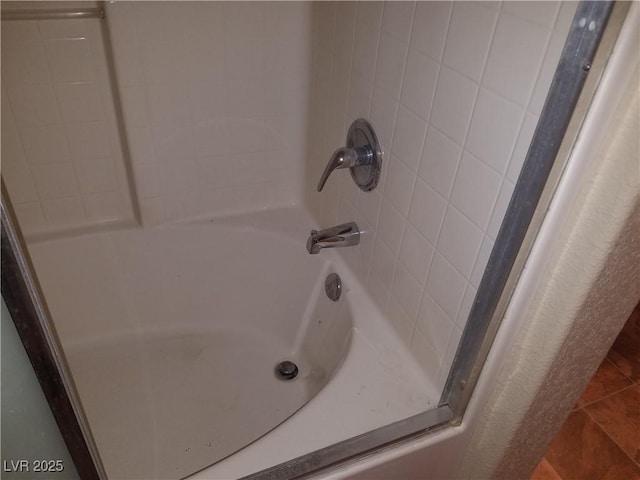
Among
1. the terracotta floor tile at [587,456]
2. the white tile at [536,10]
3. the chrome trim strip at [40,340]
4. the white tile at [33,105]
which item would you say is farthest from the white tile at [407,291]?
the white tile at [33,105]

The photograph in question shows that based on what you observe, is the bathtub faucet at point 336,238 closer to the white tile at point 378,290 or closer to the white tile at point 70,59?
the white tile at point 378,290

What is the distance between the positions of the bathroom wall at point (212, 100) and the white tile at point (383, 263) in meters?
0.53

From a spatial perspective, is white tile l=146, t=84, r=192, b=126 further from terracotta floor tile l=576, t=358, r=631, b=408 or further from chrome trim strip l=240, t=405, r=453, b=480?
terracotta floor tile l=576, t=358, r=631, b=408

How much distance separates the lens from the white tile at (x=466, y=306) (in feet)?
2.79

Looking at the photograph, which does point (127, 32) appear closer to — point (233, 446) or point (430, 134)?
point (430, 134)

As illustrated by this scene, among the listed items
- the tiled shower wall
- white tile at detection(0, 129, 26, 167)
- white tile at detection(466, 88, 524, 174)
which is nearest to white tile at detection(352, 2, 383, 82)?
the tiled shower wall

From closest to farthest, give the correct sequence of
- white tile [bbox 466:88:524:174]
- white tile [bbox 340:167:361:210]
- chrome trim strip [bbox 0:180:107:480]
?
chrome trim strip [bbox 0:180:107:480] < white tile [bbox 466:88:524:174] < white tile [bbox 340:167:361:210]

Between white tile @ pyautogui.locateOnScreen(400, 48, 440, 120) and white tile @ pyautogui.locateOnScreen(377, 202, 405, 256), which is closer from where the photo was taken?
white tile @ pyautogui.locateOnScreen(400, 48, 440, 120)

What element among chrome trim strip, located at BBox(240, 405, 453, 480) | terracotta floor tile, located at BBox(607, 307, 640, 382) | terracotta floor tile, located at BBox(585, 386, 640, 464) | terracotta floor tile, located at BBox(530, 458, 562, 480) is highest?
chrome trim strip, located at BBox(240, 405, 453, 480)

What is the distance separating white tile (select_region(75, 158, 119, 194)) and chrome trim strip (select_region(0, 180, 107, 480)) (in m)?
0.91

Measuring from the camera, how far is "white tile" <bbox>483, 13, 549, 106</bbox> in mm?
629

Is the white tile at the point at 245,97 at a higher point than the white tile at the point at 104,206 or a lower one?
higher

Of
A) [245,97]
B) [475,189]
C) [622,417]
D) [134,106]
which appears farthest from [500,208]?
[622,417]

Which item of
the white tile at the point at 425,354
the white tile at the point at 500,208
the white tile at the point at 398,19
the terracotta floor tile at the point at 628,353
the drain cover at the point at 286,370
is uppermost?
the white tile at the point at 398,19
